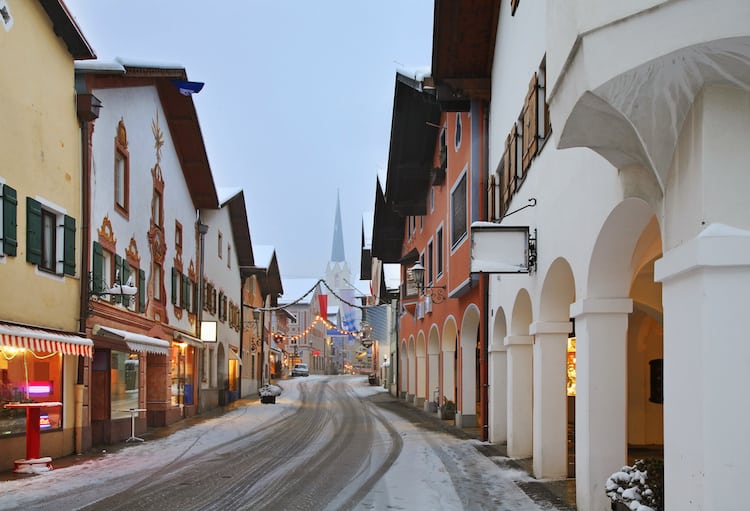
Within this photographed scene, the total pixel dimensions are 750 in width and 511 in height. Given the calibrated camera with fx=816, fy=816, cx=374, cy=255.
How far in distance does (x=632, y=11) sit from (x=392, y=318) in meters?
45.8

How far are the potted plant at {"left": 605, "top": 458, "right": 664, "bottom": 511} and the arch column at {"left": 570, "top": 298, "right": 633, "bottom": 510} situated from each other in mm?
854

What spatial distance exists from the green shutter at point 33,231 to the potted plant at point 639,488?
10.3 m

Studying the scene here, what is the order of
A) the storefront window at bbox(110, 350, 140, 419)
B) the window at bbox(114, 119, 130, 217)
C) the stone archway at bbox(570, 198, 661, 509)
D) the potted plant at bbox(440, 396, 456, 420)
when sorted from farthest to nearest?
the potted plant at bbox(440, 396, 456, 420)
the window at bbox(114, 119, 130, 217)
the storefront window at bbox(110, 350, 140, 419)
the stone archway at bbox(570, 198, 661, 509)

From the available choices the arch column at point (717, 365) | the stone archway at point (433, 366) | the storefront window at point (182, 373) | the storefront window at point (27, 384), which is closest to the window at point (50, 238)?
the storefront window at point (27, 384)

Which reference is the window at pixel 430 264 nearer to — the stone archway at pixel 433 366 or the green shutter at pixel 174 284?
the stone archway at pixel 433 366

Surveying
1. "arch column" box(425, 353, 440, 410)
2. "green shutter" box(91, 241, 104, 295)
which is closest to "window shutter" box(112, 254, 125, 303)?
"green shutter" box(91, 241, 104, 295)

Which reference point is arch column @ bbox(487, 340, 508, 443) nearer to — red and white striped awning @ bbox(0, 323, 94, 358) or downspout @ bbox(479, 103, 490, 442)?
downspout @ bbox(479, 103, 490, 442)

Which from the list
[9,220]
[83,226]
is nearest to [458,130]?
[83,226]

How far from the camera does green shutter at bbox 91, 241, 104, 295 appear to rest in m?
16.8

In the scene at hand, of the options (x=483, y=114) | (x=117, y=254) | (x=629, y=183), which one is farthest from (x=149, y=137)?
(x=629, y=183)

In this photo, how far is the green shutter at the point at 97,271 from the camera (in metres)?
16.8

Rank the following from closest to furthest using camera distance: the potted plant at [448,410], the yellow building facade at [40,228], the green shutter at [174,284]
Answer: the yellow building facade at [40,228], the potted plant at [448,410], the green shutter at [174,284]

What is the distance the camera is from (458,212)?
21859mm

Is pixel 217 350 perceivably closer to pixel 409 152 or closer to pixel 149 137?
pixel 409 152
